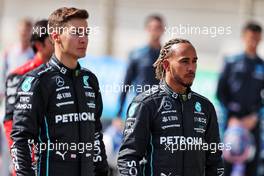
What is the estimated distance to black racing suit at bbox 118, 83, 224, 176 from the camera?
6.69 metres

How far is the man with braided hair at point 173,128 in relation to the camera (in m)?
6.70

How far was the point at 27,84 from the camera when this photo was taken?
6.90 m

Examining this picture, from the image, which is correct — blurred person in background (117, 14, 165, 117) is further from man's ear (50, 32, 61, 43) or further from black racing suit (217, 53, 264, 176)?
man's ear (50, 32, 61, 43)

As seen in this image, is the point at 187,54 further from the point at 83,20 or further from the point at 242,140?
the point at 242,140

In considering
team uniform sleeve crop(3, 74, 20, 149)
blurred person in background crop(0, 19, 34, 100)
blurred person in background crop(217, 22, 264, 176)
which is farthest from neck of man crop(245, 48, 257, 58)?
team uniform sleeve crop(3, 74, 20, 149)

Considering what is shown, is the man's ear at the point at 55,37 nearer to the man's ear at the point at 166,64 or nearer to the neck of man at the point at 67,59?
the neck of man at the point at 67,59

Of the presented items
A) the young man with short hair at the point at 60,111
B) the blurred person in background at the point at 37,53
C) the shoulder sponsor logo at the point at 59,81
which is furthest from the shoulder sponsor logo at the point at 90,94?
the blurred person in background at the point at 37,53

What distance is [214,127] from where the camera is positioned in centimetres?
702

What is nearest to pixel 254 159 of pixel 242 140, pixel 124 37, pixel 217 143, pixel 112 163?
pixel 242 140

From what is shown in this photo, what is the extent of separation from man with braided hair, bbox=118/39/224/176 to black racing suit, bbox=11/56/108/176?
1.16ft

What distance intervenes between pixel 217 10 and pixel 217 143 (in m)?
9.09

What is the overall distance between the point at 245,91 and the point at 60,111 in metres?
6.03

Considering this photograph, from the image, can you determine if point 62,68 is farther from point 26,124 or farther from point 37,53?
point 37,53

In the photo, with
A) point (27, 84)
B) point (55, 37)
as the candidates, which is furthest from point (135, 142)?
point (55, 37)
